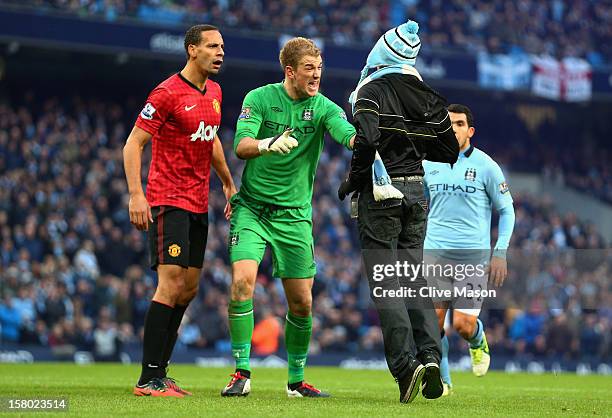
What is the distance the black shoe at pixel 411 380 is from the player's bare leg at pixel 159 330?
65.7 inches

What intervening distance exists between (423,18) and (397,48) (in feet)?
73.2

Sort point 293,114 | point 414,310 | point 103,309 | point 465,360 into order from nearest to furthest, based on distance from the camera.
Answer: point 414,310 < point 293,114 < point 103,309 < point 465,360

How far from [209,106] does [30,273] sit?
11049 millimetres

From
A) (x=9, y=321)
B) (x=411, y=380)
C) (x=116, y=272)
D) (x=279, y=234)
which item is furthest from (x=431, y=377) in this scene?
(x=116, y=272)

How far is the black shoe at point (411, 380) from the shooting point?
23.9ft

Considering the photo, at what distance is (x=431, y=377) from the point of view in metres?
7.36

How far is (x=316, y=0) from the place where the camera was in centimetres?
2767

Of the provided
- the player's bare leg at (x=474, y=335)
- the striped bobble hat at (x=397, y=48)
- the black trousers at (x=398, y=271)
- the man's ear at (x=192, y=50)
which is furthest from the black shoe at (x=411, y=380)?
the player's bare leg at (x=474, y=335)

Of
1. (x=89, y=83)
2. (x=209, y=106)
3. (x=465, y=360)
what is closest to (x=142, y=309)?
(x=465, y=360)

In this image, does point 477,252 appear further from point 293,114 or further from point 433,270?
point 293,114

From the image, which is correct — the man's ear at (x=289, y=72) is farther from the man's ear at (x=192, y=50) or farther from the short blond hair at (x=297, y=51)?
the man's ear at (x=192, y=50)

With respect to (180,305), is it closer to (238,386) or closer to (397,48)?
(238,386)

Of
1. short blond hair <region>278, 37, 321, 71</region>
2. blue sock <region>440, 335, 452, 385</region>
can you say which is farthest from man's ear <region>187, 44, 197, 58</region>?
blue sock <region>440, 335, 452, 385</region>

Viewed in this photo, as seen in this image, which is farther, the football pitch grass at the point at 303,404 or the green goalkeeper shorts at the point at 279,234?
the green goalkeeper shorts at the point at 279,234
